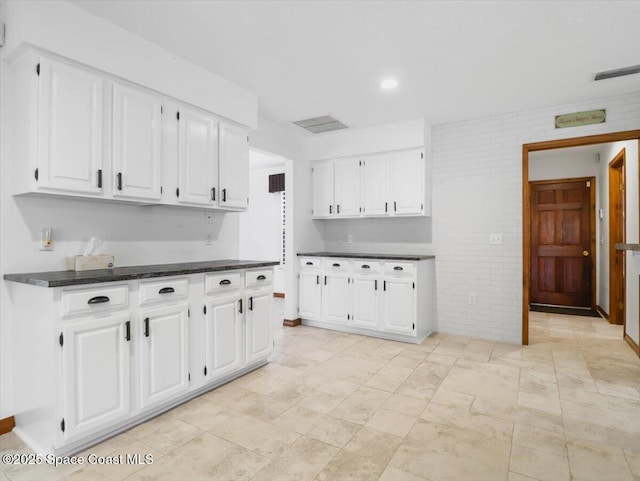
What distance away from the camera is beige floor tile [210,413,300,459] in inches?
84.5

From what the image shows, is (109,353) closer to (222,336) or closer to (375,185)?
(222,336)

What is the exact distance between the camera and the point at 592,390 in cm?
295

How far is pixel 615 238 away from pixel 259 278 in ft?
16.7

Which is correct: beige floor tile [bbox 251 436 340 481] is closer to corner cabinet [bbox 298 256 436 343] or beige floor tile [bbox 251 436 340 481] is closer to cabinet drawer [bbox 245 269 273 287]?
cabinet drawer [bbox 245 269 273 287]

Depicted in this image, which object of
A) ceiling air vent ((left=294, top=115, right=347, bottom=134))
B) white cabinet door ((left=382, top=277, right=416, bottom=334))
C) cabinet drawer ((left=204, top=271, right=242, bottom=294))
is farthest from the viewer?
ceiling air vent ((left=294, top=115, right=347, bottom=134))

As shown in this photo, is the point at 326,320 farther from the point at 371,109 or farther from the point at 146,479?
the point at 146,479

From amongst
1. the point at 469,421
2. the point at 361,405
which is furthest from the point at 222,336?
the point at 469,421

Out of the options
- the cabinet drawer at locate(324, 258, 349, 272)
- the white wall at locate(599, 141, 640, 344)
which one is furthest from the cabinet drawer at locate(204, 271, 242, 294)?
the white wall at locate(599, 141, 640, 344)

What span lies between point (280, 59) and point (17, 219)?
7.28 feet

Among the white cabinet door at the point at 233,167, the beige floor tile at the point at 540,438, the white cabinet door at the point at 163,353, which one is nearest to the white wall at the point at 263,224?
the white cabinet door at the point at 233,167

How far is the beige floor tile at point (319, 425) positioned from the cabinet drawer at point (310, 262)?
2444 millimetres

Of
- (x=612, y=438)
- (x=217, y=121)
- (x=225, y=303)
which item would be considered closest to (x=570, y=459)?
(x=612, y=438)

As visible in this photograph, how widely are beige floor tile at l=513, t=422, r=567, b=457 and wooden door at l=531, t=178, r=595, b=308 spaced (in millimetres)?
4757

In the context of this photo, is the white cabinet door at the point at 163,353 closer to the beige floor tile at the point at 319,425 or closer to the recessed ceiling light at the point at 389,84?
the beige floor tile at the point at 319,425
